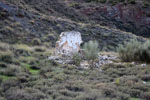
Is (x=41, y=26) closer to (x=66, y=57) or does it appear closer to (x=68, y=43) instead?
(x=68, y=43)

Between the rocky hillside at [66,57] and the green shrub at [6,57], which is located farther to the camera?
the green shrub at [6,57]

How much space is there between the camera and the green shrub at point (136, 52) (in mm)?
12380

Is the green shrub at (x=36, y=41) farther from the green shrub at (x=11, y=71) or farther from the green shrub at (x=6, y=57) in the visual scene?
the green shrub at (x=11, y=71)

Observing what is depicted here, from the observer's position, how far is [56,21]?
23781mm

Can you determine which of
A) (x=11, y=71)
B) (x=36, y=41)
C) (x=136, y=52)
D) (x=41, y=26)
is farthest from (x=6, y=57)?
(x=41, y=26)

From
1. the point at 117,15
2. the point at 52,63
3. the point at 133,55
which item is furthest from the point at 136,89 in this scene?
the point at 117,15

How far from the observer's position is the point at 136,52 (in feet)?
42.1

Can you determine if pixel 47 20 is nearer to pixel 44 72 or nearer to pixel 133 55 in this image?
pixel 133 55

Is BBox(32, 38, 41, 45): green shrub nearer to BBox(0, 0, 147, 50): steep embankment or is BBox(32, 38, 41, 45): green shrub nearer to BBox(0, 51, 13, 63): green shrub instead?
BBox(0, 0, 147, 50): steep embankment

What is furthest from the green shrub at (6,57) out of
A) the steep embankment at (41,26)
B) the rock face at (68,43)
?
the steep embankment at (41,26)

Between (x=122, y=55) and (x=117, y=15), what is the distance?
2388 cm

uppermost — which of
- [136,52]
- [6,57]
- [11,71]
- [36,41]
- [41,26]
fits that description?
[41,26]

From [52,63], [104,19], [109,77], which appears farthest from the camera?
[104,19]

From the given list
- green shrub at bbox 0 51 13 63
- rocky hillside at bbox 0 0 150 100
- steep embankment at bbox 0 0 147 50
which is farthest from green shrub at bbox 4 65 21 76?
steep embankment at bbox 0 0 147 50
